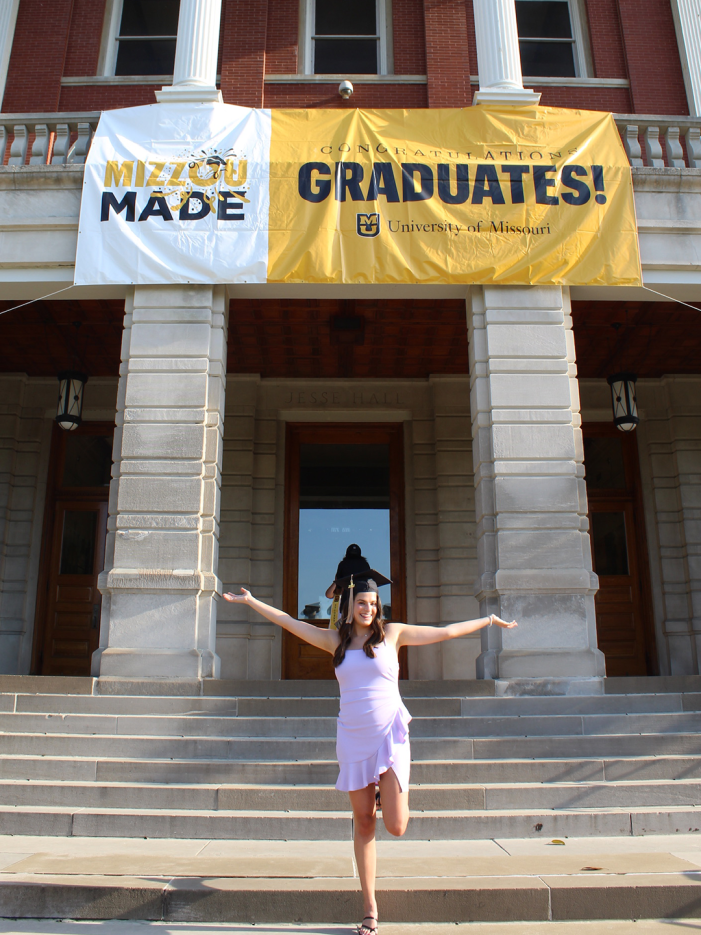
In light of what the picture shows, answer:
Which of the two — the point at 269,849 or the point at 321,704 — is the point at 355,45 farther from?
the point at 269,849

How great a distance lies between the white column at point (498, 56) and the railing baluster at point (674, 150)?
79.0 inches

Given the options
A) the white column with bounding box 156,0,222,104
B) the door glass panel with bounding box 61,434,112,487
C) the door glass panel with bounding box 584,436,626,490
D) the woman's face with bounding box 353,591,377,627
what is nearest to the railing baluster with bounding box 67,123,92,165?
the white column with bounding box 156,0,222,104

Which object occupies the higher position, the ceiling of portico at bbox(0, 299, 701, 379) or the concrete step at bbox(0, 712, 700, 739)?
the ceiling of portico at bbox(0, 299, 701, 379)

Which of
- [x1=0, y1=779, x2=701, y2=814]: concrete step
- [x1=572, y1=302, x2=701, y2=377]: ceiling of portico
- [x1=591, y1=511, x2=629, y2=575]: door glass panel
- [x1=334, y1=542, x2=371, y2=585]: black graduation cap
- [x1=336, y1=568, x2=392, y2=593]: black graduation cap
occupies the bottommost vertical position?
[x1=0, y1=779, x2=701, y2=814]: concrete step

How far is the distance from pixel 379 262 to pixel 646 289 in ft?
11.9

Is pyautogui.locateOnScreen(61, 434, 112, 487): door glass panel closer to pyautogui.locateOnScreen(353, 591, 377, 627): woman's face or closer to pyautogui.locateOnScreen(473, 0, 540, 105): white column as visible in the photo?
pyautogui.locateOnScreen(473, 0, 540, 105): white column

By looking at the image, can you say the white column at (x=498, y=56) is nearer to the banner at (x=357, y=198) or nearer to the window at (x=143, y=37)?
the banner at (x=357, y=198)

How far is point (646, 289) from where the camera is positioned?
33.3ft

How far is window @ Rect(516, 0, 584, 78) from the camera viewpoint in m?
13.6

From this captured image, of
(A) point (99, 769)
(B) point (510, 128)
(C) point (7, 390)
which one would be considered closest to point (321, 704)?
(A) point (99, 769)

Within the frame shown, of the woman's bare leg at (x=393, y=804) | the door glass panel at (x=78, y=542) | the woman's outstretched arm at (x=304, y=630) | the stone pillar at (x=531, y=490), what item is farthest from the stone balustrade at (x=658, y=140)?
the door glass panel at (x=78, y=542)

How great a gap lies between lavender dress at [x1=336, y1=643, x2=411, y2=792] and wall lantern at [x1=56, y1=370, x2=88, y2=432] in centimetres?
890

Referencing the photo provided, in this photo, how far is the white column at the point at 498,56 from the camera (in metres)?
10.5

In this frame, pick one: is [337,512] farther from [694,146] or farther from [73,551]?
[694,146]
